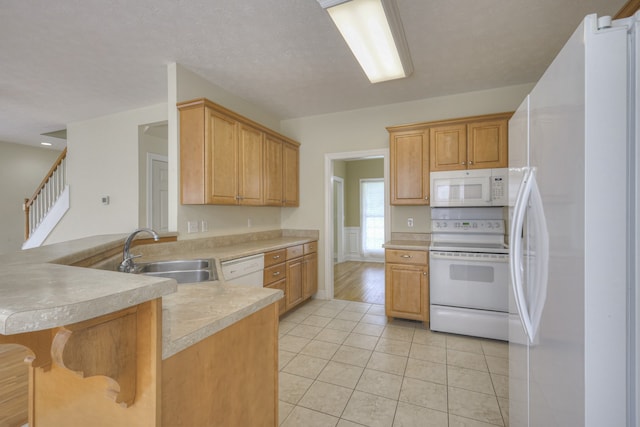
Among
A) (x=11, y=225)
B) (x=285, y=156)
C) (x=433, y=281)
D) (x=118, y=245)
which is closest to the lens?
(x=118, y=245)

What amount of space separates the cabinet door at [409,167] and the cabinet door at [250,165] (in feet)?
5.31

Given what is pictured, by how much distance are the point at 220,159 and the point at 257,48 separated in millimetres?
1074

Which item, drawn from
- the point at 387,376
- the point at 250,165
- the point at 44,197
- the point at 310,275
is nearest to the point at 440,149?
the point at 250,165

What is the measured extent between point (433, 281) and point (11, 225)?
777cm

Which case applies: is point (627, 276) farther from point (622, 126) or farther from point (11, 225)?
point (11, 225)

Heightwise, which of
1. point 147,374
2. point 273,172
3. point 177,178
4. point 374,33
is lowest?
point 147,374

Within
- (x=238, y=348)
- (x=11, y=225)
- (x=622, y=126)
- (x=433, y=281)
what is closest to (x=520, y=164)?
(x=622, y=126)


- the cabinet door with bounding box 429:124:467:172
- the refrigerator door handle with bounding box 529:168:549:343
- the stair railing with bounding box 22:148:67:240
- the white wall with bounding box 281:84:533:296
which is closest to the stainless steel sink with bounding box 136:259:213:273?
the refrigerator door handle with bounding box 529:168:549:343

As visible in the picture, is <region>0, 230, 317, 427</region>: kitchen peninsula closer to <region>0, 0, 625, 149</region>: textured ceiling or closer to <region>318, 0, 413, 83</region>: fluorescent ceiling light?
<region>318, 0, 413, 83</region>: fluorescent ceiling light

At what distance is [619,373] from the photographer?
0.70 m

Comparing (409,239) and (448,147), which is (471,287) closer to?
(409,239)

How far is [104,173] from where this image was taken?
4215 mm

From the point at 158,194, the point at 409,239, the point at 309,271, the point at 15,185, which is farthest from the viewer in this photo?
the point at 15,185

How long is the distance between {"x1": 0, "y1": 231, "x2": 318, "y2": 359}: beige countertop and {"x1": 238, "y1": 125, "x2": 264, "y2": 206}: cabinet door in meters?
1.88
